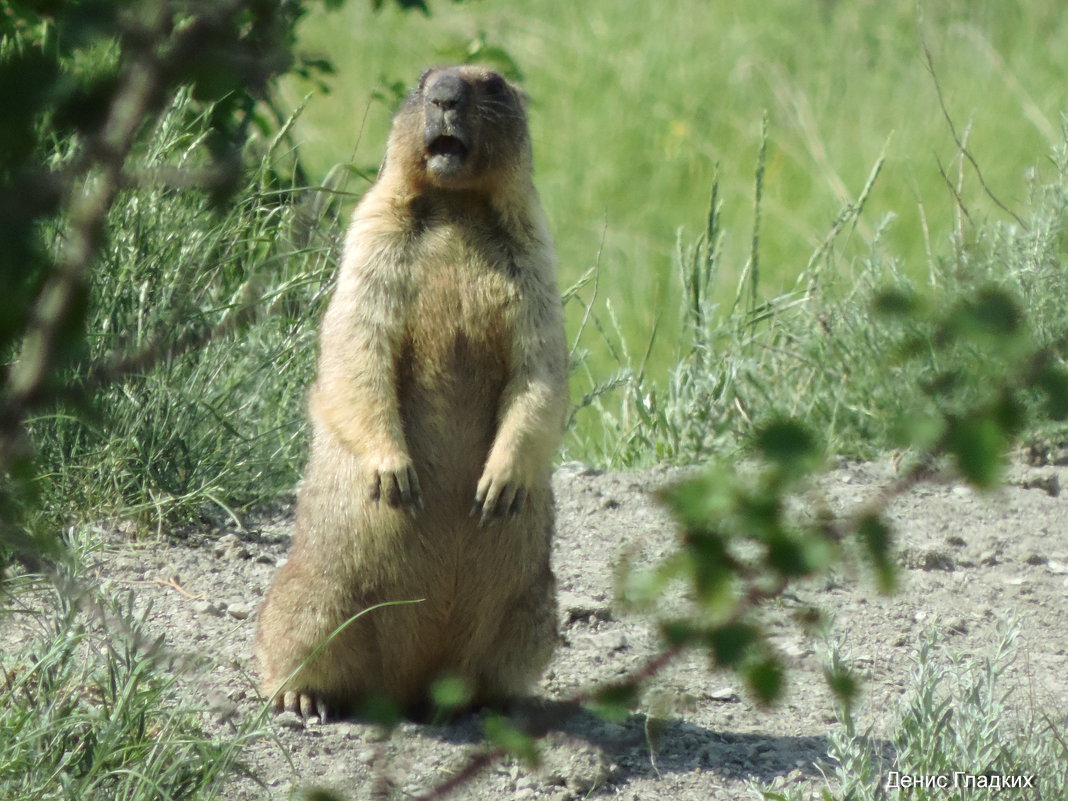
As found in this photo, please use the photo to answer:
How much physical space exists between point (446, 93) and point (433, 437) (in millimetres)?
1064

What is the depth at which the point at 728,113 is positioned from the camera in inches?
495

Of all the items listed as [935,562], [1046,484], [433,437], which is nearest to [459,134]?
[433,437]

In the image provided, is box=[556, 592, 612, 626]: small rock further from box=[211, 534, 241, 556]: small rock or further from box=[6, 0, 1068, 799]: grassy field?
box=[211, 534, 241, 556]: small rock

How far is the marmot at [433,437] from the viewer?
170 inches

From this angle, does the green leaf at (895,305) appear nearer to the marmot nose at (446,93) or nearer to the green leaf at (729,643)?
the green leaf at (729,643)

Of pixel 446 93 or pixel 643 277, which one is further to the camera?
pixel 643 277

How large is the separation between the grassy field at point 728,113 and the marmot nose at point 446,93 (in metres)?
4.32

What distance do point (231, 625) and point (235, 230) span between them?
167 cm

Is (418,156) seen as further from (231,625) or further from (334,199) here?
(334,199)

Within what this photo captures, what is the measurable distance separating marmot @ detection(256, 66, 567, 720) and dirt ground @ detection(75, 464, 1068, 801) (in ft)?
0.69

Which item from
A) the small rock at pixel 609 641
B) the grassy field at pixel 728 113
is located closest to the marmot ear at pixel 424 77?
the small rock at pixel 609 641

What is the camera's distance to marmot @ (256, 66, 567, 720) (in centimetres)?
431

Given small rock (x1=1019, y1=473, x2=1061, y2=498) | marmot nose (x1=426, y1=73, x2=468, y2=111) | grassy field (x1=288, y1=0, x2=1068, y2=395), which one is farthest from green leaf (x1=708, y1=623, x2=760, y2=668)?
grassy field (x1=288, y1=0, x2=1068, y2=395)

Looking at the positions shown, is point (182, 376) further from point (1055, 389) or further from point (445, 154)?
point (1055, 389)
